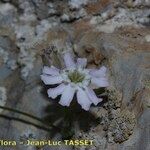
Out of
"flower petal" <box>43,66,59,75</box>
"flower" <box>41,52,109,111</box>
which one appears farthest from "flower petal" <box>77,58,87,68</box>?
"flower petal" <box>43,66,59,75</box>

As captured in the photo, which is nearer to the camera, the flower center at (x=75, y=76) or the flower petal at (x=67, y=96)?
the flower petal at (x=67, y=96)

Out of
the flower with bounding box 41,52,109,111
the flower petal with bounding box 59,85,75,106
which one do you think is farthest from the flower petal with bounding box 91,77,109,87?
the flower petal with bounding box 59,85,75,106

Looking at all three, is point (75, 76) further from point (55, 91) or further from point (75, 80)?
point (55, 91)

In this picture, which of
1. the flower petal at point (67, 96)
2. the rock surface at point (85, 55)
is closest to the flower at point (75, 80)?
the flower petal at point (67, 96)

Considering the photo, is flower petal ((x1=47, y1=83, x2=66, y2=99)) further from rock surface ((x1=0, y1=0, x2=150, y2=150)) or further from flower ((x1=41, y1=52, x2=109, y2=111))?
rock surface ((x1=0, y1=0, x2=150, y2=150))

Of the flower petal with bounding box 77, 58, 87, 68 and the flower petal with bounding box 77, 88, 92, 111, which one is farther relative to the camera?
the flower petal with bounding box 77, 58, 87, 68

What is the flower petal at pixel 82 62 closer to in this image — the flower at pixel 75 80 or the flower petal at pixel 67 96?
the flower at pixel 75 80

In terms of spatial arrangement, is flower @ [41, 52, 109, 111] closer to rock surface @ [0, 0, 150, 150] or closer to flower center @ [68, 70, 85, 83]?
flower center @ [68, 70, 85, 83]

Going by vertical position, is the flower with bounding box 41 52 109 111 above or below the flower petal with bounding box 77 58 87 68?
below

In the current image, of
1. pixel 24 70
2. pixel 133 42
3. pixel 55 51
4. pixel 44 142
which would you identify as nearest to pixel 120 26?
pixel 133 42
